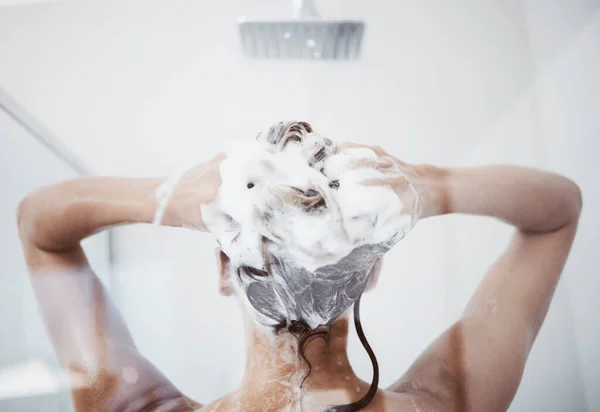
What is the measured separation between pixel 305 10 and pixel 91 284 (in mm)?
708

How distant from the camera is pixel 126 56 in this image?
0.97 m

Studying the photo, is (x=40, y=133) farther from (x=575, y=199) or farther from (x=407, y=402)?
(x=575, y=199)

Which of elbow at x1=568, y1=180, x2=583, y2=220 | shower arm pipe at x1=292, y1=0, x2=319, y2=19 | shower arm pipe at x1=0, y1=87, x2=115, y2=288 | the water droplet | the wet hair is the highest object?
shower arm pipe at x1=292, y1=0, x2=319, y2=19

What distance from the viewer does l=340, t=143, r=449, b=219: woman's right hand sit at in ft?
2.46

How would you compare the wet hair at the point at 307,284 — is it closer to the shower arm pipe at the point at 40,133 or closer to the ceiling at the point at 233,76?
the ceiling at the point at 233,76

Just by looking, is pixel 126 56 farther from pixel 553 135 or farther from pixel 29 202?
pixel 553 135

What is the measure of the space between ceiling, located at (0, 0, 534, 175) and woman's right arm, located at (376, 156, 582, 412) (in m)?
0.12

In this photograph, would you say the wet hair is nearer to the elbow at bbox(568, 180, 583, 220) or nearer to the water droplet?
the water droplet

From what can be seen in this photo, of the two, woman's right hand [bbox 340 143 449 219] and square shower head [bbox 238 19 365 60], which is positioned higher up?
square shower head [bbox 238 19 365 60]

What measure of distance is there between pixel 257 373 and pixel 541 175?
688mm

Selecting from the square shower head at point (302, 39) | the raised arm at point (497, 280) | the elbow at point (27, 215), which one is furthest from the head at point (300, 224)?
the elbow at point (27, 215)

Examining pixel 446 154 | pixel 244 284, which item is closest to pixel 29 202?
pixel 244 284

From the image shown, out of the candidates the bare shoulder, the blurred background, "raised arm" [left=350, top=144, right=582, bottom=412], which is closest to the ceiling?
the blurred background

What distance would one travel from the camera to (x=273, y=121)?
95cm
